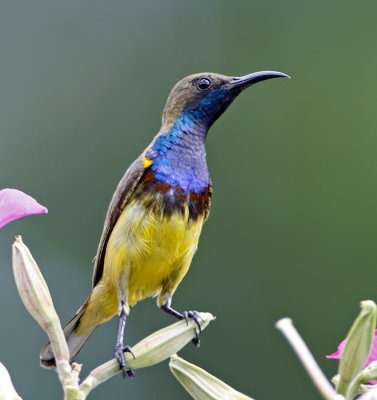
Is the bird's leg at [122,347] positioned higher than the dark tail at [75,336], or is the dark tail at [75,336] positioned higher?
Result: the bird's leg at [122,347]

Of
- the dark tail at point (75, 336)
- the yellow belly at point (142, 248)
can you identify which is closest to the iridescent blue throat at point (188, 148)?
the yellow belly at point (142, 248)

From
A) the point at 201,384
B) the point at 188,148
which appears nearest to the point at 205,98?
the point at 188,148

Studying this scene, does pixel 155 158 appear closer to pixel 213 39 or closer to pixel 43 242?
pixel 43 242

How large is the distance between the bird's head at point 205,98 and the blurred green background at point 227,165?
153 cm

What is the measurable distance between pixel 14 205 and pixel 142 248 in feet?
4.81

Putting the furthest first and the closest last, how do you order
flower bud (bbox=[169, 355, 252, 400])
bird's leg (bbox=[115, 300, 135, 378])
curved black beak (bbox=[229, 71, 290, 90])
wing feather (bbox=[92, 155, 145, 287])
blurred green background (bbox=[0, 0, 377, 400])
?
1. blurred green background (bbox=[0, 0, 377, 400])
2. curved black beak (bbox=[229, 71, 290, 90])
3. wing feather (bbox=[92, 155, 145, 287])
4. bird's leg (bbox=[115, 300, 135, 378])
5. flower bud (bbox=[169, 355, 252, 400])

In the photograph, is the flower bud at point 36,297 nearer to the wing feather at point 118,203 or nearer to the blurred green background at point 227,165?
the wing feather at point 118,203

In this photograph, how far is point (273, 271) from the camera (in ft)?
16.4

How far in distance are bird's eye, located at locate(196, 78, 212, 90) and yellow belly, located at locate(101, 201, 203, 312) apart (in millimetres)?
685

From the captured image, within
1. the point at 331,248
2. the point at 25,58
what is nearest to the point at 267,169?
the point at 331,248

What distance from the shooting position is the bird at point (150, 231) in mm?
3133

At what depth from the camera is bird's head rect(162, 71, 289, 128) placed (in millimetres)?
3564

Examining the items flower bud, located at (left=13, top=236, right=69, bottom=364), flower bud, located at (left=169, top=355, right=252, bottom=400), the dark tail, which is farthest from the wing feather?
flower bud, located at (left=169, top=355, right=252, bottom=400)

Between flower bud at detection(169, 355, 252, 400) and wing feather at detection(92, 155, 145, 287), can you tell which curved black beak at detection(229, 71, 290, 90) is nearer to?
wing feather at detection(92, 155, 145, 287)
